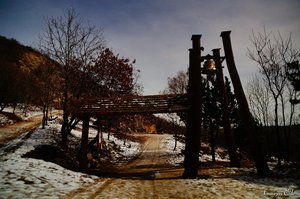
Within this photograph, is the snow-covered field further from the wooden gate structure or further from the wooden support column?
the wooden gate structure

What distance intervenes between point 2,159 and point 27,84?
1491 inches

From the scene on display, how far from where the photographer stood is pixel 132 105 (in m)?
14.4

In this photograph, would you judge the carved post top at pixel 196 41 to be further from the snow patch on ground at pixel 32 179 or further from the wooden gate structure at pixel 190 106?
the snow patch on ground at pixel 32 179

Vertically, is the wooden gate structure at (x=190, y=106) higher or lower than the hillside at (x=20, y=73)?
lower

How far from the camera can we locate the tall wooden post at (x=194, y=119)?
42.3 feet

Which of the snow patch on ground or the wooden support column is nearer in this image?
the snow patch on ground

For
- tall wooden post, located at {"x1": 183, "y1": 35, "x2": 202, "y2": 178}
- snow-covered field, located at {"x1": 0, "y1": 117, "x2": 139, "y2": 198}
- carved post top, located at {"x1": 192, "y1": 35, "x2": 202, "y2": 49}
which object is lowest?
snow-covered field, located at {"x1": 0, "y1": 117, "x2": 139, "y2": 198}

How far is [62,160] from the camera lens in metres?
14.2

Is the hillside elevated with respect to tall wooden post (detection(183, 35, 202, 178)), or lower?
elevated

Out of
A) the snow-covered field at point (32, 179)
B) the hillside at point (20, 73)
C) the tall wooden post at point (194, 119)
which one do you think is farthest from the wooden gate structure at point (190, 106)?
the hillside at point (20, 73)

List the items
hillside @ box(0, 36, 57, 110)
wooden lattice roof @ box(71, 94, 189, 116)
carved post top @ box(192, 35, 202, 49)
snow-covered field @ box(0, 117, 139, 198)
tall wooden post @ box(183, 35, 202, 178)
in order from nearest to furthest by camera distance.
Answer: snow-covered field @ box(0, 117, 139, 198) → tall wooden post @ box(183, 35, 202, 178) → wooden lattice roof @ box(71, 94, 189, 116) → carved post top @ box(192, 35, 202, 49) → hillside @ box(0, 36, 57, 110)

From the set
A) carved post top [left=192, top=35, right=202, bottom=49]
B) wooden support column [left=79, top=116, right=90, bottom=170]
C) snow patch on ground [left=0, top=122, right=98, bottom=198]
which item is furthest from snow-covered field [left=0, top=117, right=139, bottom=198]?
carved post top [left=192, top=35, right=202, bottom=49]

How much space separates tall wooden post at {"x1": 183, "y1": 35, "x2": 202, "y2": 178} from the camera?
42.3 ft

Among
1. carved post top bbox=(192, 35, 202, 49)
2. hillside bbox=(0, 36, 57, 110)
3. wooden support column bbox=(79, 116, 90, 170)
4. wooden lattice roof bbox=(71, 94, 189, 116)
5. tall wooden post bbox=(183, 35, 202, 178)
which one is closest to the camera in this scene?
tall wooden post bbox=(183, 35, 202, 178)
